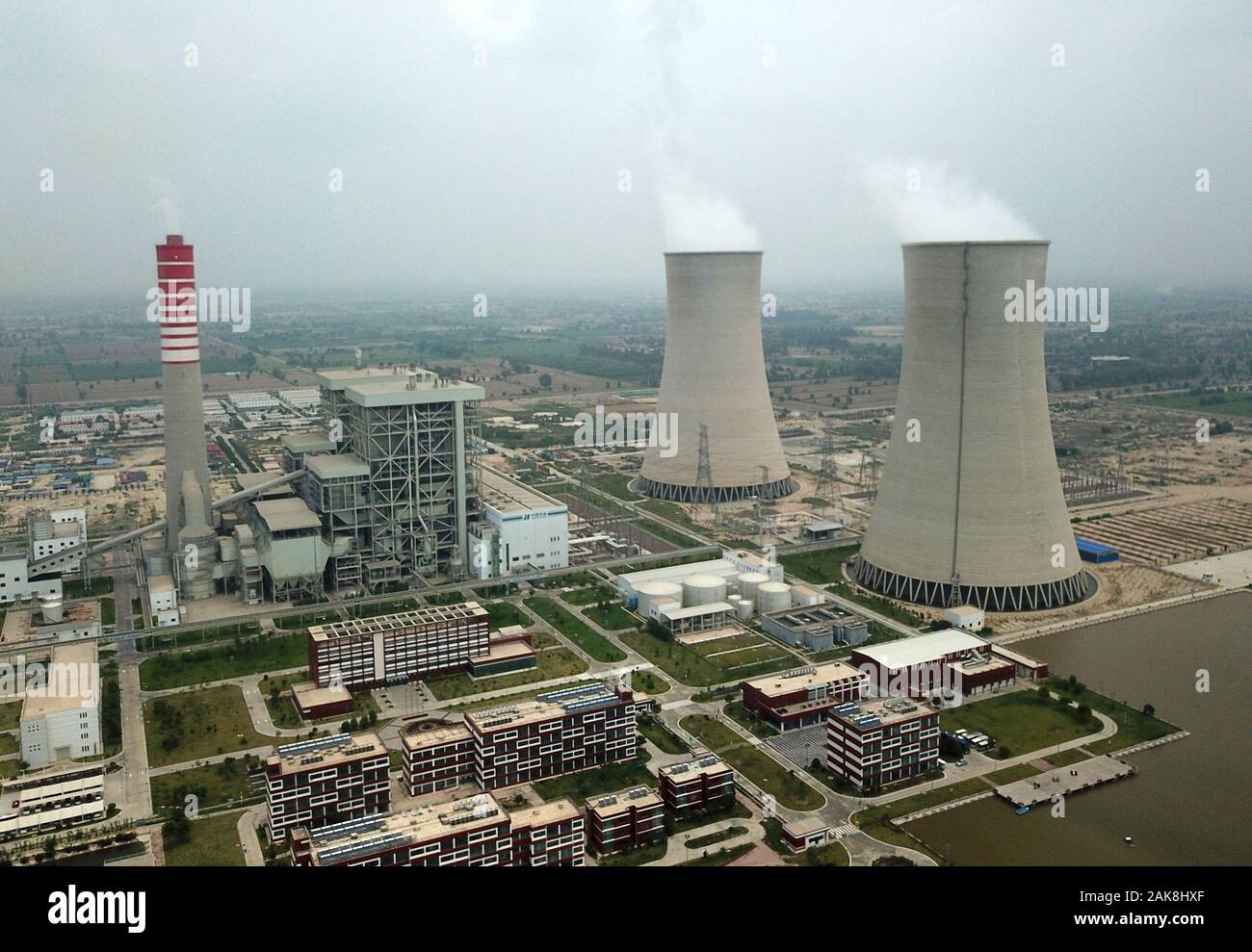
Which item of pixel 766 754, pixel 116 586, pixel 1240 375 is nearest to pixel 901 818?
pixel 766 754

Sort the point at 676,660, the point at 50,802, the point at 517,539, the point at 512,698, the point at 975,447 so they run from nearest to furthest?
1. the point at 50,802
2. the point at 512,698
3. the point at 676,660
4. the point at 975,447
5. the point at 517,539

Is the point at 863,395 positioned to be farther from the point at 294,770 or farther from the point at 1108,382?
the point at 294,770

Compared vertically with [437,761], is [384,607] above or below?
above

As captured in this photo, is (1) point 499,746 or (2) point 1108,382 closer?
(1) point 499,746

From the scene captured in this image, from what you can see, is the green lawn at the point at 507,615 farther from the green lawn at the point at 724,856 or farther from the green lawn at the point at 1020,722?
the green lawn at the point at 724,856

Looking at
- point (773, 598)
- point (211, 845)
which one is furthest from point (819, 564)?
point (211, 845)

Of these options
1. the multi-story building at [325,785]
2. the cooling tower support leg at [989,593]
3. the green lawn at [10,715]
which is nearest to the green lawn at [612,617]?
the cooling tower support leg at [989,593]

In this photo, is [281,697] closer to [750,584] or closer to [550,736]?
[550,736]
